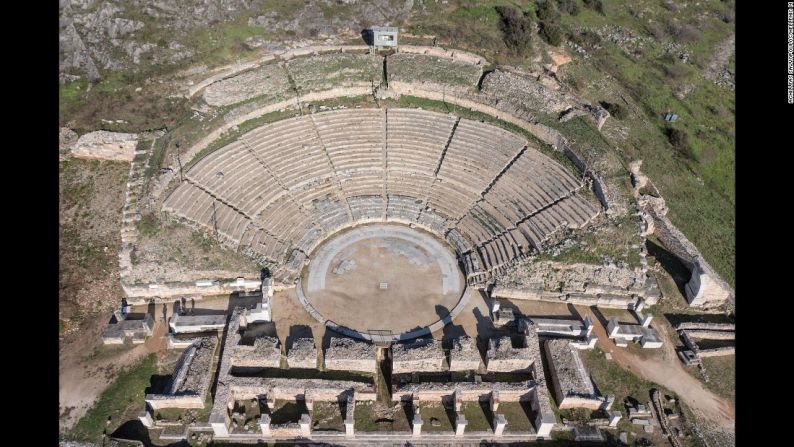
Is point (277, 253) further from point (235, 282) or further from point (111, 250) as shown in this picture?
point (111, 250)

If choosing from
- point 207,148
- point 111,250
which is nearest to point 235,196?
point 207,148

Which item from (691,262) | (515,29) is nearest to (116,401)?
(691,262)

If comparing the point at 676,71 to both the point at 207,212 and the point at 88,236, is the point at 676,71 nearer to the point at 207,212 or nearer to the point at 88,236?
the point at 207,212

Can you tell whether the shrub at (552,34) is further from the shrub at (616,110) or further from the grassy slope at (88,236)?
the grassy slope at (88,236)

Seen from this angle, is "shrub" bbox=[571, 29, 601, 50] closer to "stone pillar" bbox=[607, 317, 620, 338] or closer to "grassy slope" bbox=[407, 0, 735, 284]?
"grassy slope" bbox=[407, 0, 735, 284]

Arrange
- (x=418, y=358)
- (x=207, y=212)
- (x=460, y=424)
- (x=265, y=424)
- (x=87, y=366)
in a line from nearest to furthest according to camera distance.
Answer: (x=265, y=424) → (x=460, y=424) → (x=418, y=358) → (x=87, y=366) → (x=207, y=212)

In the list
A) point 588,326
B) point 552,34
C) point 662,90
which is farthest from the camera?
point 662,90
